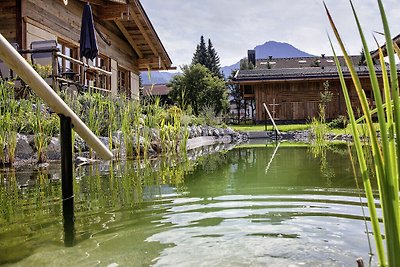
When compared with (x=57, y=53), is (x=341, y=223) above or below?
below

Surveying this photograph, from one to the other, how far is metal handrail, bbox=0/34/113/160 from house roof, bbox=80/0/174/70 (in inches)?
418

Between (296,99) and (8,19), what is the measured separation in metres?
17.7

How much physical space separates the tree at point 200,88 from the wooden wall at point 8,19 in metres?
19.6

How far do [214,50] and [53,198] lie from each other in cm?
4673

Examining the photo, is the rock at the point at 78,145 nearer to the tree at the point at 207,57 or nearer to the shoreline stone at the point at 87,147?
the shoreline stone at the point at 87,147

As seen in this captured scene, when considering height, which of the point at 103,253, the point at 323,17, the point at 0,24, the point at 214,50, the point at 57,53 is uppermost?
the point at 214,50

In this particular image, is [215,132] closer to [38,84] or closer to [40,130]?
[40,130]

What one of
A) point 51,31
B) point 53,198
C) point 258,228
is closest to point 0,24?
point 51,31

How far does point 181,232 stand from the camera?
2393mm

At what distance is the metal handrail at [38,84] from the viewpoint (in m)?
2.19

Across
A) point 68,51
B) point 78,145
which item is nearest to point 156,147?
point 78,145

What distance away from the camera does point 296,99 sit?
23.7 metres

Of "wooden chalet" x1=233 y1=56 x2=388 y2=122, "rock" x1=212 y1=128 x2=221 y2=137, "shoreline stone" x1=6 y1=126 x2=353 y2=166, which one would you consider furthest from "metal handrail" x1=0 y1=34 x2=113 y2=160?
"wooden chalet" x1=233 y1=56 x2=388 y2=122

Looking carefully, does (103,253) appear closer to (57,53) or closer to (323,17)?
(323,17)
